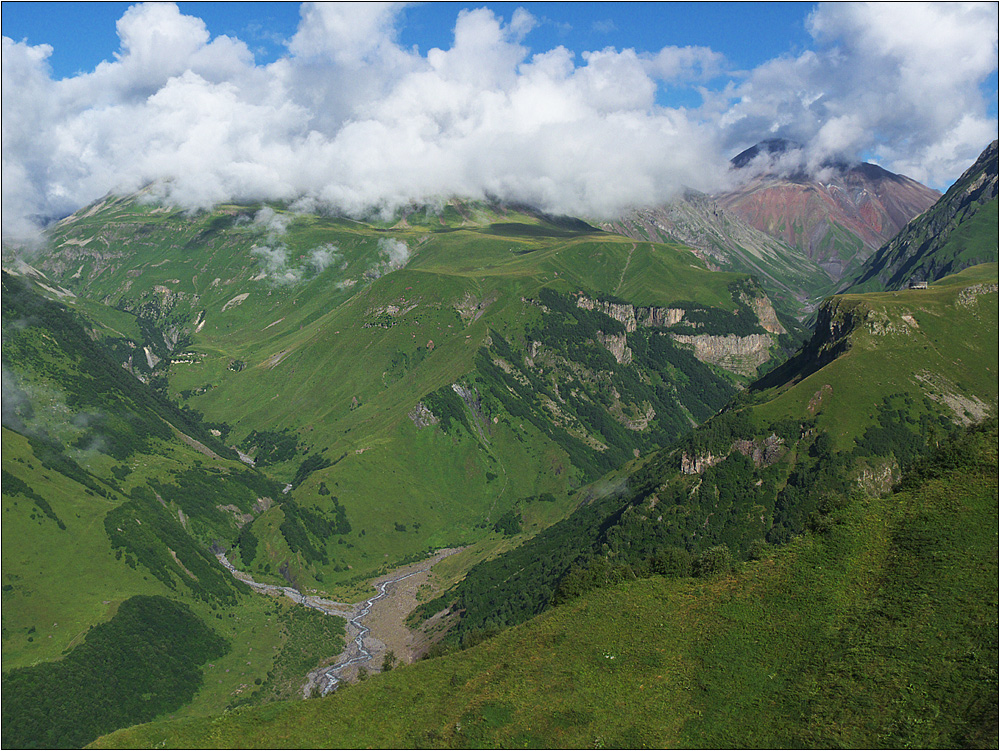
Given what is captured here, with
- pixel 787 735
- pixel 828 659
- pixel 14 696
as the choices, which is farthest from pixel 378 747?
pixel 14 696

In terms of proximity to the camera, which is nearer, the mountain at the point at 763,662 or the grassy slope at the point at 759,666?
the grassy slope at the point at 759,666

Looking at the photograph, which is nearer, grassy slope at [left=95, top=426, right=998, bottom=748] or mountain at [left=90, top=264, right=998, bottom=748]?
grassy slope at [left=95, top=426, right=998, bottom=748]

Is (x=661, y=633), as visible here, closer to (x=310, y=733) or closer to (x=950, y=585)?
(x=950, y=585)

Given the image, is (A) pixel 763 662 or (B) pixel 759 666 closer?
(B) pixel 759 666

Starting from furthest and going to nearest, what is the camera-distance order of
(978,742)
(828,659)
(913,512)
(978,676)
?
1. (913,512)
2. (828,659)
3. (978,676)
4. (978,742)

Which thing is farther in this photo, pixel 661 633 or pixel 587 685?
pixel 661 633

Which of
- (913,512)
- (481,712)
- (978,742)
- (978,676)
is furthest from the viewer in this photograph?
(913,512)

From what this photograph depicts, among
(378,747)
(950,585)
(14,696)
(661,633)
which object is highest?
(14,696)

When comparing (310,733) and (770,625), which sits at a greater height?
(310,733)
